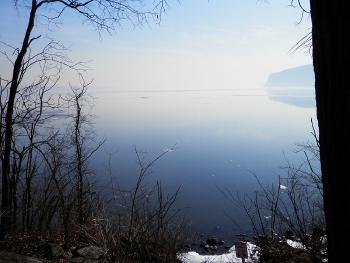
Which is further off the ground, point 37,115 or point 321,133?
point 37,115

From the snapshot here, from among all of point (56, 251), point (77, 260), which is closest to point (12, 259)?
point (77, 260)

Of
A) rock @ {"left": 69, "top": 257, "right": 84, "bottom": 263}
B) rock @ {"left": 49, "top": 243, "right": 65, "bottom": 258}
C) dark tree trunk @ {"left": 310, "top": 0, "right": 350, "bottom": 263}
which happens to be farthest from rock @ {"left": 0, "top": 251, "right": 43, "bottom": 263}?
→ dark tree trunk @ {"left": 310, "top": 0, "right": 350, "bottom": 263}

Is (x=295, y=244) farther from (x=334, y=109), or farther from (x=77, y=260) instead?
(x=334, y=109)

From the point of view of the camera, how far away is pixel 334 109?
143 centimetres

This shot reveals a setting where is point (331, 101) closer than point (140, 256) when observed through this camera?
Yes

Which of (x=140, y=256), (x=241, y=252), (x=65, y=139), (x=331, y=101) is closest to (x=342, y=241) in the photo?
(x=331, y=101)

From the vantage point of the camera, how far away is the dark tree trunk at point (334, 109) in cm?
138

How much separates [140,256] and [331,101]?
4852mm

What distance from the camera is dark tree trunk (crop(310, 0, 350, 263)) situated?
54.2 inches

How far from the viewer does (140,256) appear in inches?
221

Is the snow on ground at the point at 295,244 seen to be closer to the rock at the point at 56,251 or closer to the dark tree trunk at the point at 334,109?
the rock at the point at 56,251

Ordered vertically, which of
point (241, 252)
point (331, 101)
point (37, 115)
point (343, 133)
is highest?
point (37, 115)

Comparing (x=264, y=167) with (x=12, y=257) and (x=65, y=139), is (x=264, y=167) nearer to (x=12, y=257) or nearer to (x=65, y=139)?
(x=65, y=139)

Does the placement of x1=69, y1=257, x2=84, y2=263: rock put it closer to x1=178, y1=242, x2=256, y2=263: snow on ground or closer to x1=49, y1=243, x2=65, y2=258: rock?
x1=49, y1=243, x2=65, y2=258: rock
